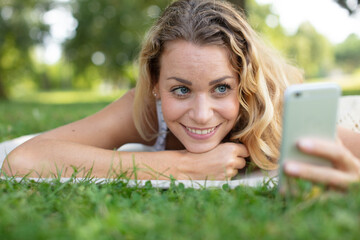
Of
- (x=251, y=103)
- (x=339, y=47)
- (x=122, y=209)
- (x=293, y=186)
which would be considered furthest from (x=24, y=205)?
(x=339, y=47)

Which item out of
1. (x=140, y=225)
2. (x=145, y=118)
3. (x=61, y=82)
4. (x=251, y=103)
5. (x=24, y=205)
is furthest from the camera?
(x=61, y=82)

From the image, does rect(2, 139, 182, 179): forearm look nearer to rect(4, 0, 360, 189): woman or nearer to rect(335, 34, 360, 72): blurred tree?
rect(4, 0, 360, 189): woman

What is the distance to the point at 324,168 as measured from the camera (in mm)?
1572

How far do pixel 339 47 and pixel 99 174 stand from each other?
251 feet

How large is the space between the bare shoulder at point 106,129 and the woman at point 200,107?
44 mm

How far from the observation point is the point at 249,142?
8.57 feet

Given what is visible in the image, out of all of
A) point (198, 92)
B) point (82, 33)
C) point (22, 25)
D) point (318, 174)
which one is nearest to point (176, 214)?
point (318, 174)

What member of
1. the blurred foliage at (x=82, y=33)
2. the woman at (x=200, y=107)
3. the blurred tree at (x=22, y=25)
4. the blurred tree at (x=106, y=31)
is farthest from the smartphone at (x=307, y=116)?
the blurred tree at (x=106, y=31)

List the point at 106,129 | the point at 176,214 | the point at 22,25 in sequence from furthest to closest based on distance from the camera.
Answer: the point at 22,25 < the point at 106,129 < the point at 176,214

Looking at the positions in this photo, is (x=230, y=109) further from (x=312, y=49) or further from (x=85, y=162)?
(x=312, y=49)

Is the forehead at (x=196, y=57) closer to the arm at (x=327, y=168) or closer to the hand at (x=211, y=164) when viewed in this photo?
the hand at (x=211, y=164)

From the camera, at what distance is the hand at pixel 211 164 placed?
2.35 meters

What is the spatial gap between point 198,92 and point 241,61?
1.37ft

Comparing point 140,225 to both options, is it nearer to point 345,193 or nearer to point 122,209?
point 122,209
